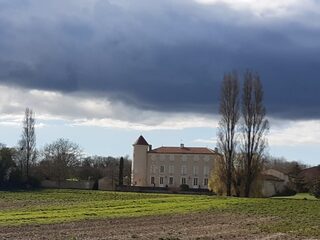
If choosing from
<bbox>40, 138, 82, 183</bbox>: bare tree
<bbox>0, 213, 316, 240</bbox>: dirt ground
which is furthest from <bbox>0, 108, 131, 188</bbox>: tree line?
<bbox>0, 213, 316, 240</bbox>: dirt ground

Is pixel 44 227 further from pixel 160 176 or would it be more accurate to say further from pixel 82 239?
pixel 160 176

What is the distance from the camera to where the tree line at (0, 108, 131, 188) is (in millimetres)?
115938

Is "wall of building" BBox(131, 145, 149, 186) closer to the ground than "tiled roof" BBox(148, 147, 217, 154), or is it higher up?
closer to the ground

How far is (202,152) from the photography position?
5620 inches

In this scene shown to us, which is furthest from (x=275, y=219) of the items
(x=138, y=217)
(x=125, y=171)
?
(x=125, y=171)

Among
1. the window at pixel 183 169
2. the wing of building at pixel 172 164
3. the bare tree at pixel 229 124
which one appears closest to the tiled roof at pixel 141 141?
the wing of building at pixel 172 164

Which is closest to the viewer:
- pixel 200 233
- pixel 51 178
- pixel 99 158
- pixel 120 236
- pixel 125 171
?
pixel 120 236

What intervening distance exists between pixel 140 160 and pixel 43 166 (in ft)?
66.7

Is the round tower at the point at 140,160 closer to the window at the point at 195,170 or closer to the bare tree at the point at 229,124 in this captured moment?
the window at the point at 195,170

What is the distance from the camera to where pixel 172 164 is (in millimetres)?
143375

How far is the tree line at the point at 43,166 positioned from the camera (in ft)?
380

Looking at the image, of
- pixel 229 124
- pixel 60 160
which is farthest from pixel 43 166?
pixel 229 124

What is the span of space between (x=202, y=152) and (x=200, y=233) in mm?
116524

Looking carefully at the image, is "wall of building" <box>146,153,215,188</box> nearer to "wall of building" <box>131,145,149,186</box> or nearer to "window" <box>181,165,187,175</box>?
"window" <box>181,165,187,175</box>
